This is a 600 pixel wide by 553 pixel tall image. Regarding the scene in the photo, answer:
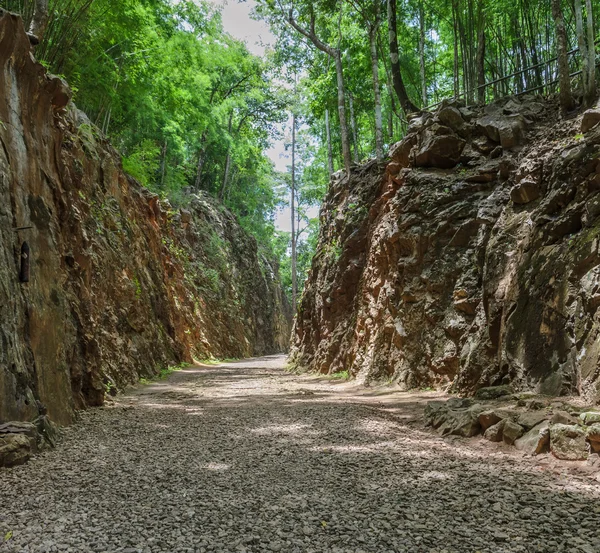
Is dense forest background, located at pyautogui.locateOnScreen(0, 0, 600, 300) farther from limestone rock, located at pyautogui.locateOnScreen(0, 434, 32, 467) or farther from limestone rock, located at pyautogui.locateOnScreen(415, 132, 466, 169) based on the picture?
limestone rock, located at pyautogui.locateOnScreen(0, 434, 32, 467)

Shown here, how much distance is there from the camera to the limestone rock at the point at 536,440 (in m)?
3.53

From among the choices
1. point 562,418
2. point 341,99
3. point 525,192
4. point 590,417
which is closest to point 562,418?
point 562,418

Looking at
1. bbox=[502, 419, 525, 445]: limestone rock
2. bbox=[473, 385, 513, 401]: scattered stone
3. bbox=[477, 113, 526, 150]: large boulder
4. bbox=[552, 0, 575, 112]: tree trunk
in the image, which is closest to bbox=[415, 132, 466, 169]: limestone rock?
bbox=[477, 113, 526, 150]: large boulder

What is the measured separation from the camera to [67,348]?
5.60m

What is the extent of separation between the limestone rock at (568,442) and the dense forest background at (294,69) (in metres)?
6.42

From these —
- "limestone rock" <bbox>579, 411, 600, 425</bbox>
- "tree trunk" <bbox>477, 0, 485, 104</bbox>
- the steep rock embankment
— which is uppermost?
"tree trunk" <bbox>477, 0, 485, 104</bbox>

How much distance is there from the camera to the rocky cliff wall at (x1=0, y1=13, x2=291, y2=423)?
4590 mm

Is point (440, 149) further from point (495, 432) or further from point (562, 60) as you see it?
point (495, 432)

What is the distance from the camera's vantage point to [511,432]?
3891 millimetres

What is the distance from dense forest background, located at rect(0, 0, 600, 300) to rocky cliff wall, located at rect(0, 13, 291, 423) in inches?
73.4

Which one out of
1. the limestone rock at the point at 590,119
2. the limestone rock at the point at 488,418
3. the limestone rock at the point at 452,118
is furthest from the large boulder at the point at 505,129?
the limestone rock at the point at 488,418

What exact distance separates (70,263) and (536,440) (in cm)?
640

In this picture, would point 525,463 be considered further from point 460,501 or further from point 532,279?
point 532,279

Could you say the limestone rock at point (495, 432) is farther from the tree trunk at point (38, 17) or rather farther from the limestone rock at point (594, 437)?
the tree trunk at point (38, 17)
